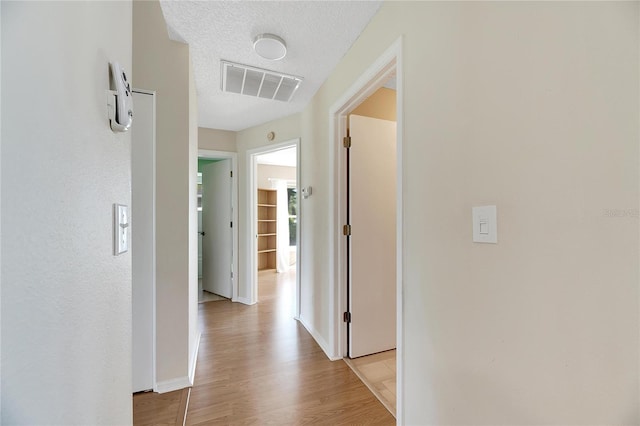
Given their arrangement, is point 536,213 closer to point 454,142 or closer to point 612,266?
point 612,266

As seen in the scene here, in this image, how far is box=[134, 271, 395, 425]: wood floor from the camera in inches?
62.5

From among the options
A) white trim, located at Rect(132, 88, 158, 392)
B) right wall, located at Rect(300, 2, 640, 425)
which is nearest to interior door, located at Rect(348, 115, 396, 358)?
right wall, located at Rect(300, 2, 640, 425)

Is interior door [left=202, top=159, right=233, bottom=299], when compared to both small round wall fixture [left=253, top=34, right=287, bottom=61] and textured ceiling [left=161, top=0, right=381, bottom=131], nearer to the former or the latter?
textured ceiling [left=161, top=0, right=381, bottom=131]

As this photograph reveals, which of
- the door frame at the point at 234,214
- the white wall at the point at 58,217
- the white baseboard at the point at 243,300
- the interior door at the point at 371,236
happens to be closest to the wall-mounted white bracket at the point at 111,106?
the white wall at the point at 58,217

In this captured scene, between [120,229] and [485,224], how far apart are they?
1106 mm

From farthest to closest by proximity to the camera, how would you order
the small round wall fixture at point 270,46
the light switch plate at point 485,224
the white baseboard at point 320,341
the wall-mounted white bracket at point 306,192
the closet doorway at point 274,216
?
1. the closet doorway at point 274,216
2. the wall-mounted white bracket at point 306,192
3. the white baseboard at point 320,341
4. the small round wall fixture at point 270,46
5. the light switch plate at point 485,224

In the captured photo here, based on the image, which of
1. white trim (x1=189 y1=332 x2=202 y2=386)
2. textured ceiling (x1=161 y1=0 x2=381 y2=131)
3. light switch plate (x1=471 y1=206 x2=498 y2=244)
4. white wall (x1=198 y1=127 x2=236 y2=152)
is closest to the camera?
light switch plate (x1=471 y1=206 x2=498 y2=244)

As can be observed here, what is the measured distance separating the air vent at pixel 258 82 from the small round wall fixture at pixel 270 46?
27 centimetres

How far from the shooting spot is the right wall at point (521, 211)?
1.98 ft

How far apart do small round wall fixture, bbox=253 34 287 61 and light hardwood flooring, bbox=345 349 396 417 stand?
239 centimetres

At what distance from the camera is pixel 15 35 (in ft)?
1.05

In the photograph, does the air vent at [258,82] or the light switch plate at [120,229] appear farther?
the air vent at [258,82]

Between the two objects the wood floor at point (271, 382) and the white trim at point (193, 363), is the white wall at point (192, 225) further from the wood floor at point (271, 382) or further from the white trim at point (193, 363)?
the wood floor at point (271, 382)

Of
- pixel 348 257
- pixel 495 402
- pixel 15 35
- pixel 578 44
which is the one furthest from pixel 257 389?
pixel 578 44
